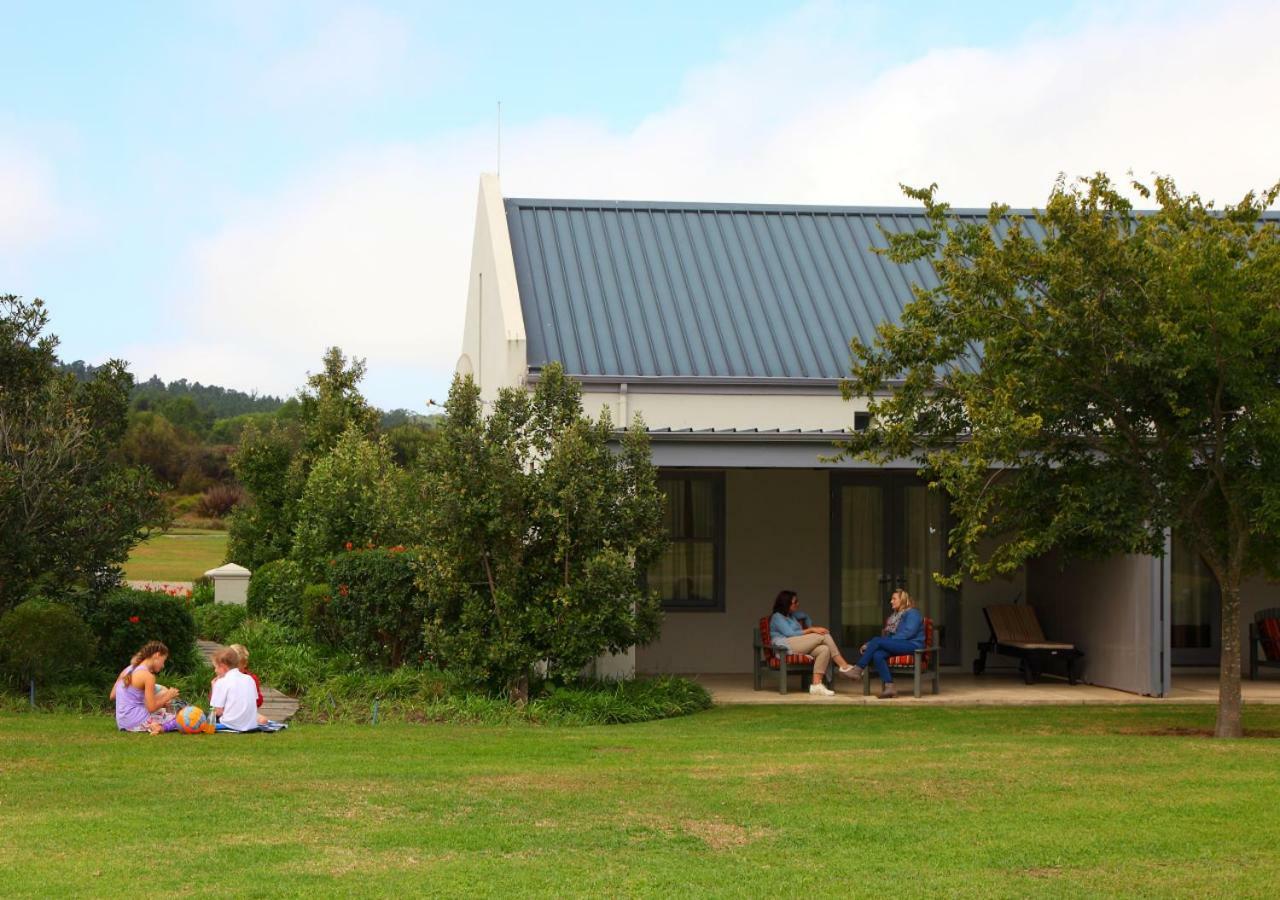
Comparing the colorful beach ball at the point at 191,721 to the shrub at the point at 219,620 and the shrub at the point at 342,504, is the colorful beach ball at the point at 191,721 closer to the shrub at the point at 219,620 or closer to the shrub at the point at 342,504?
the shrub at the point at 342,504

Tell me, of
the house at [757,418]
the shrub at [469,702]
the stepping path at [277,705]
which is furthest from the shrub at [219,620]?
the shrub at [469,702]

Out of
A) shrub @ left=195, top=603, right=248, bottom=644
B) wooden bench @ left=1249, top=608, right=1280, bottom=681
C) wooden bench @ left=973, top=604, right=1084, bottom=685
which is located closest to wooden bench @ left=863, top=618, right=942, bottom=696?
wooden bench @ left=973, top=604, right=1084, bottom=685

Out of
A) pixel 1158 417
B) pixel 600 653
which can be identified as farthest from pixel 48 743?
pixel 1158 417

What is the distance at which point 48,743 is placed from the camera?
1107 cm

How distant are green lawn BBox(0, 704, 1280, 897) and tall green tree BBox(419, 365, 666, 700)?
1.47 meters

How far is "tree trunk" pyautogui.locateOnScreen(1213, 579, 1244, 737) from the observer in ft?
40.9

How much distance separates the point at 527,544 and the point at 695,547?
458cm

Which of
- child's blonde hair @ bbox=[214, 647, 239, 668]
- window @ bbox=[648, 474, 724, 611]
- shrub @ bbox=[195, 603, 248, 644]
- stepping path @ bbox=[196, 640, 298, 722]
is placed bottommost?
stepping path @ bbox=[196, 640, 298, 722]

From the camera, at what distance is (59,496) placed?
532 inches

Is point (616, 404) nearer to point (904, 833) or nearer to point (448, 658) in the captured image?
point (448, 658)

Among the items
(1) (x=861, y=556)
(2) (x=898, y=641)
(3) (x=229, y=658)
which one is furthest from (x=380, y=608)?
(1) (x=861, y=556)

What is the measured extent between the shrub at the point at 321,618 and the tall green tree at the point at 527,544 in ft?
11.4

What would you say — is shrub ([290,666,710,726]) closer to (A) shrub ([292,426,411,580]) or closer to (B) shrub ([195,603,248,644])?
(A) shrub ([292,426,411,580])

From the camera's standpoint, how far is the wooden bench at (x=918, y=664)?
51.9 feet
